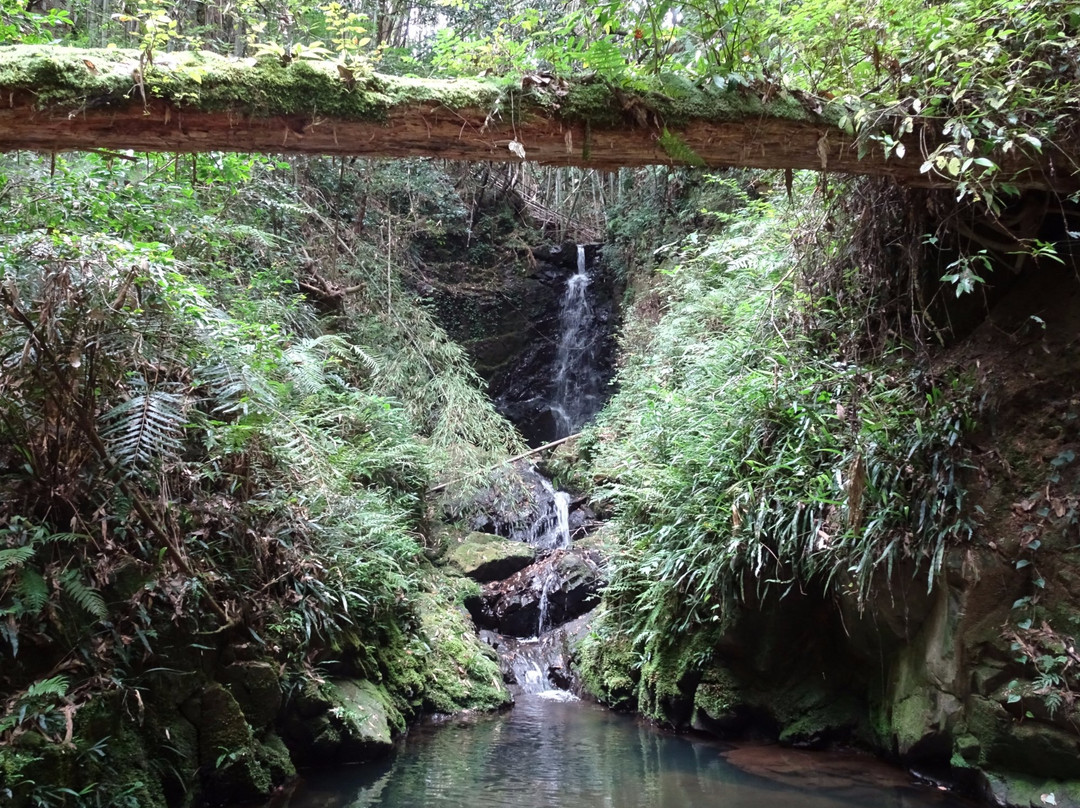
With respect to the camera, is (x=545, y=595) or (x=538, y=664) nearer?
(x=538, y=664)

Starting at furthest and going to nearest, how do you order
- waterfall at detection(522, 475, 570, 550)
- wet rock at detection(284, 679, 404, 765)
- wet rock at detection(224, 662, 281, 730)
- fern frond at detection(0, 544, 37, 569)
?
waterfall at detection(522, 475, 570, 550) → wet rock at detection(284, 679, 404, 765) → wet rock at detection(224, 662, 281, 730) → fern frond at detection(0, 544, 37, 569)

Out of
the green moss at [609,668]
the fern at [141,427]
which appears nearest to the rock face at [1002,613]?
the green moss at [609,668]

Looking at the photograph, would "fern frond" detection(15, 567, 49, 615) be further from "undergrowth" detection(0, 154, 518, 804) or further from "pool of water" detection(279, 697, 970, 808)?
"pool of water" detection(279, 697, 970, 808)

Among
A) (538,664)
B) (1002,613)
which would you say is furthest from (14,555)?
(538,664)

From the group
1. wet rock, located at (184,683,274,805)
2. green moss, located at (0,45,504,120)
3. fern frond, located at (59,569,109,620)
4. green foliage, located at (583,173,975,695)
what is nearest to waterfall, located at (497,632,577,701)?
green foliage, located at (583,173,975,695)

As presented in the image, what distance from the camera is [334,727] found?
500 cm

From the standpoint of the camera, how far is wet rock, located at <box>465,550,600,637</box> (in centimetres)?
898

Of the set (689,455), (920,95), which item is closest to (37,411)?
(689,455)

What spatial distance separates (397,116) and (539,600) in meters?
7.13

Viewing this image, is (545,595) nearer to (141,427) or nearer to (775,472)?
(775,472)

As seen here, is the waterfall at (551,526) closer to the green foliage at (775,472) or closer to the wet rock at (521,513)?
the wet rock at (521,513)

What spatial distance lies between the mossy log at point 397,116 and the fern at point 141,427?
61.7 inches

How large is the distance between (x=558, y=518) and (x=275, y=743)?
6702 millimetres

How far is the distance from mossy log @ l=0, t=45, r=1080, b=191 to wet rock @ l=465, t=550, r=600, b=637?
6567mm
